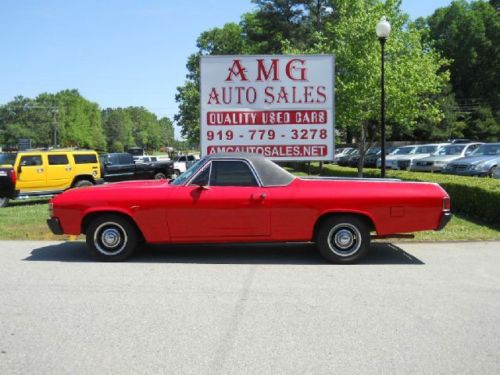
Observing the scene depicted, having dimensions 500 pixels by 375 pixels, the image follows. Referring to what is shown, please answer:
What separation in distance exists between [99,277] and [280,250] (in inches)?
120

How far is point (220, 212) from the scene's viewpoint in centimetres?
772

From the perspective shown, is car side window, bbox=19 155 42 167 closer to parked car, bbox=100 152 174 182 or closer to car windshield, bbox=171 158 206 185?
parked car, bbox=100 152 174 182

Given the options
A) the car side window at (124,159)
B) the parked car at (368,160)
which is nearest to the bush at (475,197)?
the car side window at (124,159)

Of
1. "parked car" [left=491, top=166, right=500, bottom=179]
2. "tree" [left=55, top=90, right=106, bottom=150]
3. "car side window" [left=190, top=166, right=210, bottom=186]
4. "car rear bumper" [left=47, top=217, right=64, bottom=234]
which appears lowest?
"car rear bumper" [left=47, top=217, right=64, bottom=234]

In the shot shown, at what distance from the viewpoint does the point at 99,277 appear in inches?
277

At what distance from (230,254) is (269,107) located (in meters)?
5.36

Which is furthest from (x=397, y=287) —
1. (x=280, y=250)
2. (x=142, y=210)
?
→ (x=142, y=210)

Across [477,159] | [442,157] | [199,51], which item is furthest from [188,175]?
[199,51]

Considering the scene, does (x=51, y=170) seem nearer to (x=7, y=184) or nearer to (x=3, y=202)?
(x=7, y=184)

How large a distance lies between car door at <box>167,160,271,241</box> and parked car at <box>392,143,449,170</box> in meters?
22.3

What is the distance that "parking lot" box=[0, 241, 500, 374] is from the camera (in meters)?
4.22

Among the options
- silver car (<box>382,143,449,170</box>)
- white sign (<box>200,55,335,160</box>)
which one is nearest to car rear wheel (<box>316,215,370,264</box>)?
white sign (<box>200,55,335,160</box>)

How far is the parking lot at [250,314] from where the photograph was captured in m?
4.22

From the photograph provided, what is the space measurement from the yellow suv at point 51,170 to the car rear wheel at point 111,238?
10.7 metres
